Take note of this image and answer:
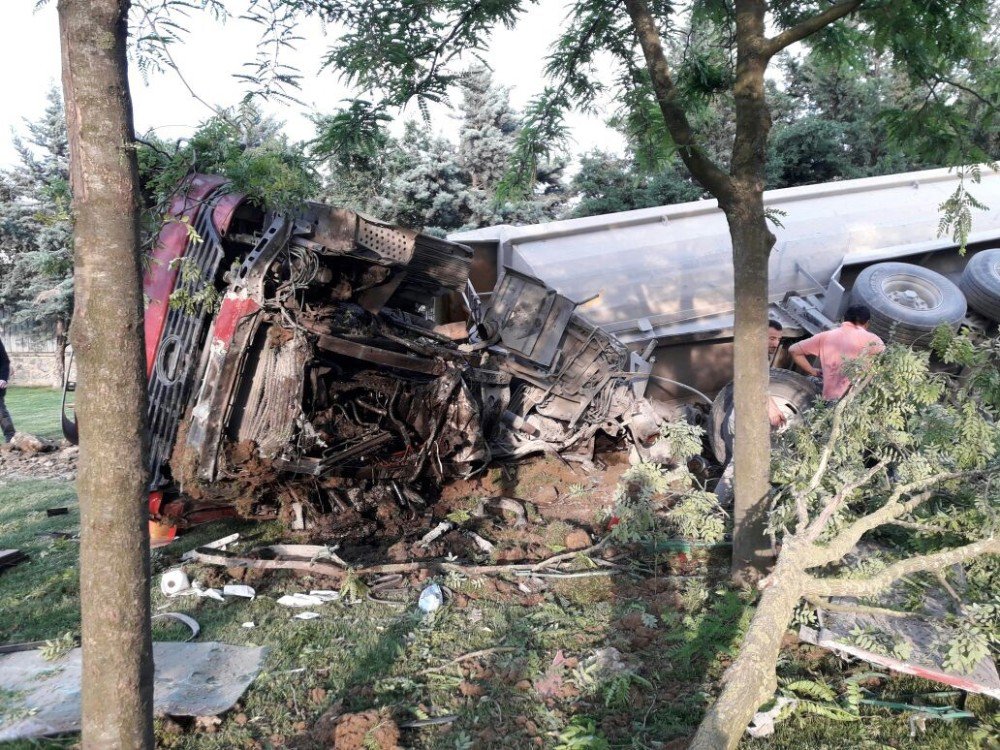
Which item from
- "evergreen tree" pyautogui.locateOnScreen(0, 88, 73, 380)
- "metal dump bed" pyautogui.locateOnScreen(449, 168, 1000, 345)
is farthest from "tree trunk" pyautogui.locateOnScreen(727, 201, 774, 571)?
"evergreen tree" pyautogui.locateOnScreen(0, 88, 73, 380)

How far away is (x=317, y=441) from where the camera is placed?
4.97 m

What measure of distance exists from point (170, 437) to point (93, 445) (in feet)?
10.8

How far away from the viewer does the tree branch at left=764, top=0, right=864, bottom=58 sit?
3.78 metres

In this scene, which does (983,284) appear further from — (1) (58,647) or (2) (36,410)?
A: (2) (36,410)

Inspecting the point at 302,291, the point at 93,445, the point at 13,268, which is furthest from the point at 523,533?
the point at 13,268

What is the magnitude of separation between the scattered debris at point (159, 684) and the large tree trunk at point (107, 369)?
3.60 ft

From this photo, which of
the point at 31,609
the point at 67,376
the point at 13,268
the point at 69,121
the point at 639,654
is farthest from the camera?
the point at 13,268

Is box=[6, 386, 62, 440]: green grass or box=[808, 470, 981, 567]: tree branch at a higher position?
box=[808, 470, 981, 567]: tree branch

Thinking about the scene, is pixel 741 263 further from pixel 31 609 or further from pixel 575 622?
pixel 31 609

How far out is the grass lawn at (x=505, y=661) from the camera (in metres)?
2.88

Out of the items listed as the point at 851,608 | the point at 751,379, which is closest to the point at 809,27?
the point at 751,379

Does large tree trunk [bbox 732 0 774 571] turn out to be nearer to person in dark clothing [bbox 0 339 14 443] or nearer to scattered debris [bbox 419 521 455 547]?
scattered debris [bbox 419 521 455 547]

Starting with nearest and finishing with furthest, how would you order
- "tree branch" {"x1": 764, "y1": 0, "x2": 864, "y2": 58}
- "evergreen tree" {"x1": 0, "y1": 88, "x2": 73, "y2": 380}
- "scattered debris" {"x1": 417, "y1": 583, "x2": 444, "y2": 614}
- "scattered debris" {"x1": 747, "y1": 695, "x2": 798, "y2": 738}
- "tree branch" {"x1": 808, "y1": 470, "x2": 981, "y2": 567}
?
"scattered debris" {"x1": 747, "y1": 695, "x2": 798, "y2": 738} < "tree branch" {"x1": 808, "y1": 470, "x2": 981, "y2": 567} < "tree branch" {"x1": 764, "y1": 0, "x2": 864, "y2": 58} < "scattered debris" {"x1": 417, "y1": 583, "x2": 444, "y2": 614} < "evergreen tree" {"x1": 0, "y1": 88, "x2": 73, "y2": 380}

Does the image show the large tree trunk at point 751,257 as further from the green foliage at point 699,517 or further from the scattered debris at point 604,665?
the scattered debris at point 604,665
